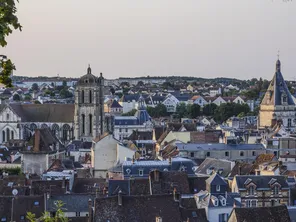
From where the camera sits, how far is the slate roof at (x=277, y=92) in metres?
82.8

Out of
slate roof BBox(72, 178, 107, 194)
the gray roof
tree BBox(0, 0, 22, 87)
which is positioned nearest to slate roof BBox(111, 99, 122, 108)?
the gray roof

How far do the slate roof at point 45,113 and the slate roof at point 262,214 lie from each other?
56.0 m

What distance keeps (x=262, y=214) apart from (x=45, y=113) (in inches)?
2307

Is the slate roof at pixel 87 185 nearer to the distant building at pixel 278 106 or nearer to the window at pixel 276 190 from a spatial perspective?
the window at pixel 276 190

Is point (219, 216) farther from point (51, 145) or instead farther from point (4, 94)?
point (4, 94)

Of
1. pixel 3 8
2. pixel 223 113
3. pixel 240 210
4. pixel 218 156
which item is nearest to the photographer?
pixel 3 8

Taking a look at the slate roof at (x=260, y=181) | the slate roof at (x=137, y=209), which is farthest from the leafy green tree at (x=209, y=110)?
the slate roof at (x=137, y=209)

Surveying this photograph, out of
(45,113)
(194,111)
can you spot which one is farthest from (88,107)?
(194,111)

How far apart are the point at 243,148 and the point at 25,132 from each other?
112ft

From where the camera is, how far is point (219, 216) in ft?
106

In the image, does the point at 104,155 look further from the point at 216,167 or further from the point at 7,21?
the point at 7,21

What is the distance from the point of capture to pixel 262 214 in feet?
90.6

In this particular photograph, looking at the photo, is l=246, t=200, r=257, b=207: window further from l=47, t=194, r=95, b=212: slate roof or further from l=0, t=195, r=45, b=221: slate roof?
l=0, t=195, r=45, b=221: slate roof

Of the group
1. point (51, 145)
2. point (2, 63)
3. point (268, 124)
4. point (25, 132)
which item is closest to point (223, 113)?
point (268, 124)
